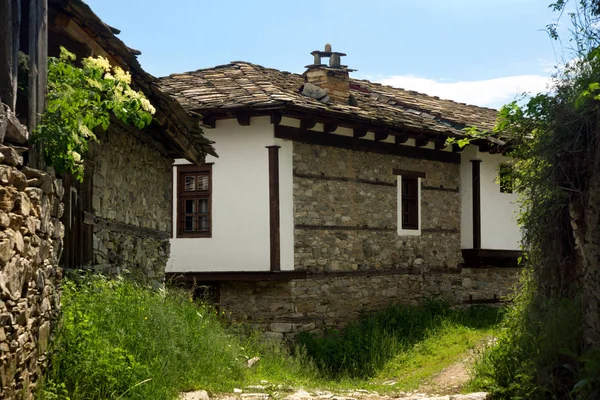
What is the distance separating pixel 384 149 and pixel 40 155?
10779mm

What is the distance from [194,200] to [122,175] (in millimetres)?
5076

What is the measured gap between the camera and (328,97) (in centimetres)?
1548

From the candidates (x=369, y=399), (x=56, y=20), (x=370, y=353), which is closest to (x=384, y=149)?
(x=370, y=353)

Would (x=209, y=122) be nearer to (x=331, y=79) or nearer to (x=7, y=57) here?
(x=331, y=79)

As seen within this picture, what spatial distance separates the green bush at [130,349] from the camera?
20.3 feet

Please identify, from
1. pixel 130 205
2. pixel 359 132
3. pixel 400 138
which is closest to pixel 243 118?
pixel 359 132

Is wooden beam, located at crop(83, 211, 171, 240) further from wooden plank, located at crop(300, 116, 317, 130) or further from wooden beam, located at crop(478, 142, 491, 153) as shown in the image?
wooden beam, located at crop(478, 142, 491, 153)

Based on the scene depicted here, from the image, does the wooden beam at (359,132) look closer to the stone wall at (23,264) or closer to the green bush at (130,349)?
the green bush at (130,349)

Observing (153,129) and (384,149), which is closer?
(153,129)

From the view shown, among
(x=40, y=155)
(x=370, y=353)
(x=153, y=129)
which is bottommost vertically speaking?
(x=370, y=353)

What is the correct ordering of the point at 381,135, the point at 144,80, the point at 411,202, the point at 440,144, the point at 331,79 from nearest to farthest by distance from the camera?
1. the point at 144,80
2. the point at 381,135
3. the point at 331,79
4. the point at 411,202
5. the point at 440,144

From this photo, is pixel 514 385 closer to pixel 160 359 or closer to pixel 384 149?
pixel 160 359

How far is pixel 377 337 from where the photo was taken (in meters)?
14.3

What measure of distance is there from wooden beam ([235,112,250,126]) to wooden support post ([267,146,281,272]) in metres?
0.61
